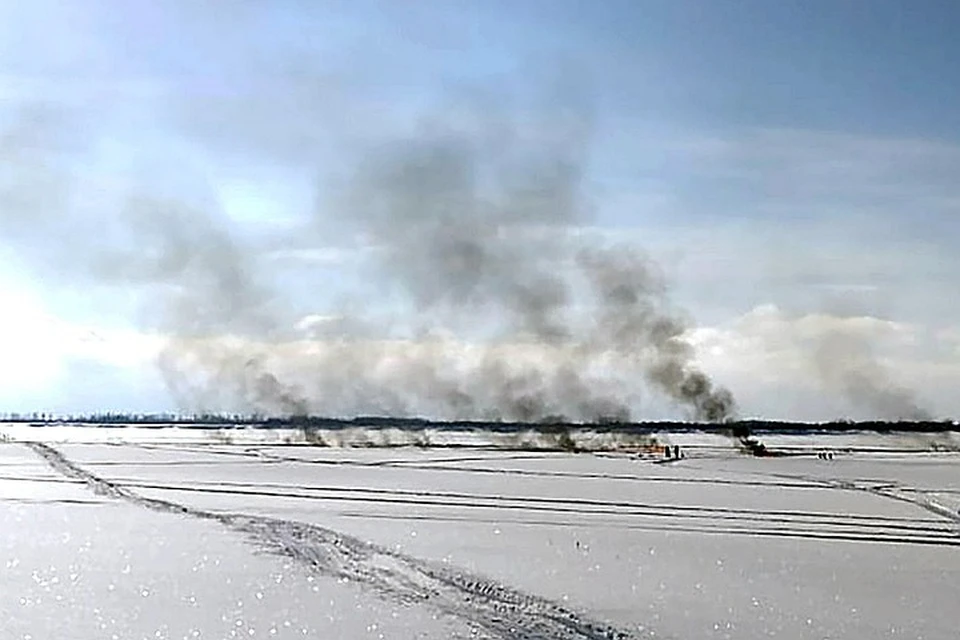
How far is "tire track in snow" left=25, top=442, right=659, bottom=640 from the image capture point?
356 inches

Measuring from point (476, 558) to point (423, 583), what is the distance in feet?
6.17

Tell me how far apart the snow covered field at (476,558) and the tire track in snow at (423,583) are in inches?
1.5

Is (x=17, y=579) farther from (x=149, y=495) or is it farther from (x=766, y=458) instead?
(x=766, y=458)

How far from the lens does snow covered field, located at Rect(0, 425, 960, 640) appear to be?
940cm

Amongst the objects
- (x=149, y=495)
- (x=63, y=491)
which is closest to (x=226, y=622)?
(x=149, y=495)

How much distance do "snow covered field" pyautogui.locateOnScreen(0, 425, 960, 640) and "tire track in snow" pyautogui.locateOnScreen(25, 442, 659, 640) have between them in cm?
4

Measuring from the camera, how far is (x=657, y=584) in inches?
446

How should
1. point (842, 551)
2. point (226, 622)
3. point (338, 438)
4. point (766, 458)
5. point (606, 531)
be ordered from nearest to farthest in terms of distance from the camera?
point (226, 622), point (842, 551), point (606, 531), point (766, 458), point (338, 438)

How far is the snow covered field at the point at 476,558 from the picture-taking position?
30.8 feet

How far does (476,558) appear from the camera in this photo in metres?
12.9

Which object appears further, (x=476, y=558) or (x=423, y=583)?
(x=476, y=558)

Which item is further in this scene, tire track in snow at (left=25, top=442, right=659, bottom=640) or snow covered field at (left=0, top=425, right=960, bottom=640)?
snow covered field at (left=0, top=425, right=960, bottom=640)

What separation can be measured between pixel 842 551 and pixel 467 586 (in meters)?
4.98

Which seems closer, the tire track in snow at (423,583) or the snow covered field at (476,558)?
the tire track in snow at (423,583)
